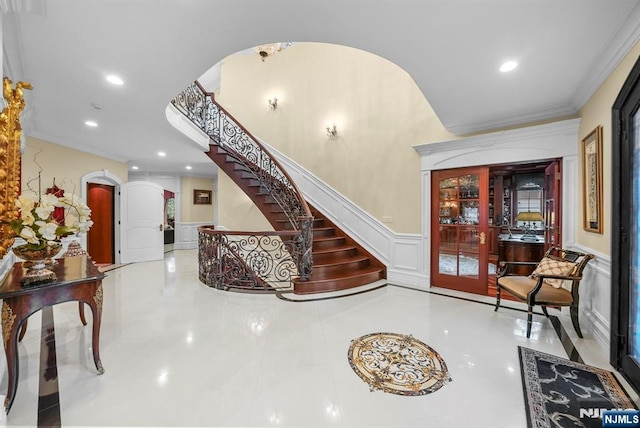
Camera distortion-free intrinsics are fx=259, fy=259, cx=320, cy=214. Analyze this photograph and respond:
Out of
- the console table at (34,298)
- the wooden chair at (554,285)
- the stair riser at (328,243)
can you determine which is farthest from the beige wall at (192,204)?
the wooden chair at (554,285)

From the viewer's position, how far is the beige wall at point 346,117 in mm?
4715

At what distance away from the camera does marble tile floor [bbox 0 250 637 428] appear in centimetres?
172

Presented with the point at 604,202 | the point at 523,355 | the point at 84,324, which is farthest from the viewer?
the point at 84,324

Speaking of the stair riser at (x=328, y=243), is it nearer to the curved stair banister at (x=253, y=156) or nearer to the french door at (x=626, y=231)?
the curved stair banister at (x=253, y=156)

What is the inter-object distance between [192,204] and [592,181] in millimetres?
9929

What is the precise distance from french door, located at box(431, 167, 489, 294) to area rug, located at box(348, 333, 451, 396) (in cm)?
207

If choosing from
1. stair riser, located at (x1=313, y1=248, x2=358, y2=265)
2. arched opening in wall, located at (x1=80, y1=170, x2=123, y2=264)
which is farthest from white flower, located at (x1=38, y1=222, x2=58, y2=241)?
arched opening in wall, located at (x1=80, y1=170, x2=123, y2=264)

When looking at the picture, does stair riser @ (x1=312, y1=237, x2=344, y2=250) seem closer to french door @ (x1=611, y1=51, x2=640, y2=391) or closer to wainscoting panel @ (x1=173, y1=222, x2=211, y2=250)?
french door @ (x1=611, y1=51, x2=640, y2=391)

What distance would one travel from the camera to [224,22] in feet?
6.55

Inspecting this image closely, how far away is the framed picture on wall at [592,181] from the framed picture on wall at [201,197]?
982 cm

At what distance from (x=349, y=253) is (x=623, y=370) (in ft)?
12.0

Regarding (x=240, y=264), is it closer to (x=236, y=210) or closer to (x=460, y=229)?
(x=236, y=210)

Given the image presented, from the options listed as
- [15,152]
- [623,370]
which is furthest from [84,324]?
[623,370]

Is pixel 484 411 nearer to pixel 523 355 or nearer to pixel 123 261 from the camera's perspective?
pixel 523 355
